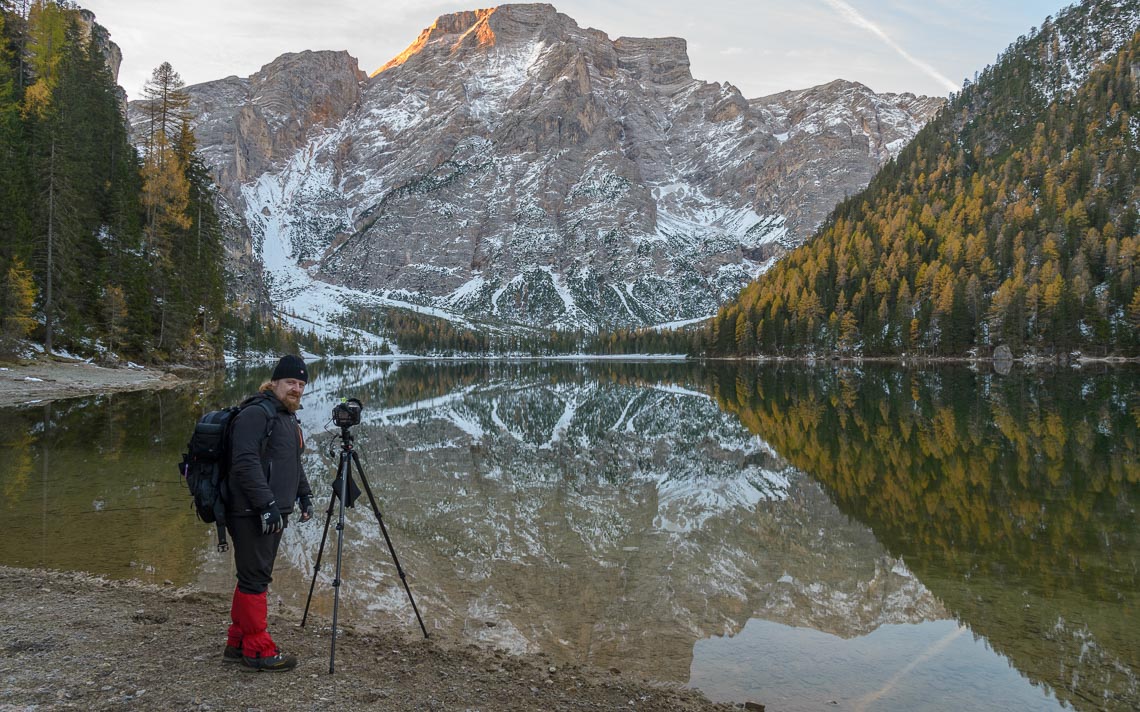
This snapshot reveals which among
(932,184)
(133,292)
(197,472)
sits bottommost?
(197,472)

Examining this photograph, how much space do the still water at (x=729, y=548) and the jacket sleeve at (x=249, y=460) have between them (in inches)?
131

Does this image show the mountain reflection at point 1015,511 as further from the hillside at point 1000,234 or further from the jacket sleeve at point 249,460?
Result: the hillside at point 1000,234

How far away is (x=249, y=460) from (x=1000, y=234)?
137 metres

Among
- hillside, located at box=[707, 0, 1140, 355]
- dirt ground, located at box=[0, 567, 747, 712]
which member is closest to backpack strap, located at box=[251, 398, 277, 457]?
dirt ground, located at box=[0, 567, 747, 712]

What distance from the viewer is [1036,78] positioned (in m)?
155

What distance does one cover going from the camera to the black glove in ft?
20.7

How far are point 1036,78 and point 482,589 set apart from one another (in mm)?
200444

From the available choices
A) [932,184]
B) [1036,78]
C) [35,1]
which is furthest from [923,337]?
[35,1]

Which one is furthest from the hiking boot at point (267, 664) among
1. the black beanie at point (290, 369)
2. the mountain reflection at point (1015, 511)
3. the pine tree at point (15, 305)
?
the pine tree at point (15, 305)

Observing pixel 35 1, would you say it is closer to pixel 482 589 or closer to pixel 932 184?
pixel 482 589

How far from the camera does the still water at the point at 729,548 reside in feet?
26.0

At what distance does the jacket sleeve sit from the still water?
3.33 m

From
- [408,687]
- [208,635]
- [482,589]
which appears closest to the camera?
[408,687]

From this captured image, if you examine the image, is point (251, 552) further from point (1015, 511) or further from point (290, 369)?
point (1015, 511)
